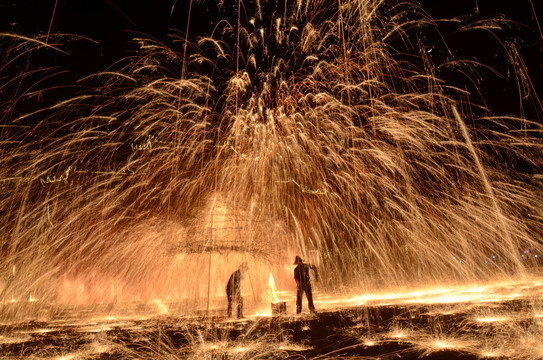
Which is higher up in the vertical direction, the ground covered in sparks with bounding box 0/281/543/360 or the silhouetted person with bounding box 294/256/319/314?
the silhouetted person with bounding box 294/256/319/314

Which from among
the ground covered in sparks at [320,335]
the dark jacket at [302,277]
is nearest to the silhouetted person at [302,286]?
→ the dark jacket at [302,277]

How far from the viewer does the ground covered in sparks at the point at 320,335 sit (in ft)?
17.2

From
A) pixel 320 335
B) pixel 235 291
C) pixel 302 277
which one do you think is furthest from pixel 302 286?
pixel 320 335

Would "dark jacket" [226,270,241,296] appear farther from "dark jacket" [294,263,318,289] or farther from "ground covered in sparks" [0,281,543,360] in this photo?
"dark jacket" [294,263,318,289]

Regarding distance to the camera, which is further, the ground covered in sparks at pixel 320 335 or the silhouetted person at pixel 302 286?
the silhouetted person at pixel 302 286

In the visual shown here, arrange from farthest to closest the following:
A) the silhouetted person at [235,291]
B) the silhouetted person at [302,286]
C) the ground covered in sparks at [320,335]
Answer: the silhouetted person at [302,286] → the silhouetted person at [235,291] → the ground covered in sparks at [320,335]

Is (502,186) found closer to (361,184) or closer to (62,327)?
(361,184)

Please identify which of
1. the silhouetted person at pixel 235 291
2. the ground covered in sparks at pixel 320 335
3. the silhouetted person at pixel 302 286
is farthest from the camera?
the silhouetted person at pixel 302 286

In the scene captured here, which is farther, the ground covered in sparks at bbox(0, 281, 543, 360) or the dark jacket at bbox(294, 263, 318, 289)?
the dark jacket at bbox(294, 263, 318, 289)

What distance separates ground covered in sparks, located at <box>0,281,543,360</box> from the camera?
17.2 ft

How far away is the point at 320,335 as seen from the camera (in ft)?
21.9

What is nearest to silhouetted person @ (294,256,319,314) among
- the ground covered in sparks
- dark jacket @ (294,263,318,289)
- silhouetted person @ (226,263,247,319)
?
dark jacket @ (294,263,318,289)

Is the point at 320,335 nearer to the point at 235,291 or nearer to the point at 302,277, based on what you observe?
the point at 302,277

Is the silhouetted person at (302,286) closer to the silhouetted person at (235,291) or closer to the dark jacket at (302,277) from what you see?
the dark jacket at (302,277)
